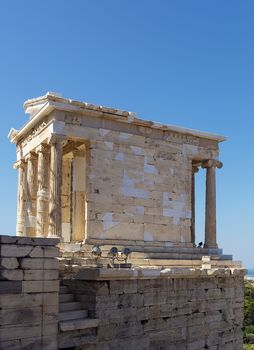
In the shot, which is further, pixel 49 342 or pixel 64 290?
pixel 64 290

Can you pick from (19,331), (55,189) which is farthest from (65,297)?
(55,189)

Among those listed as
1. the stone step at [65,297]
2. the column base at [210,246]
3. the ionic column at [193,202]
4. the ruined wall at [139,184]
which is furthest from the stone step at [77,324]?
the ionic column at [193,202]

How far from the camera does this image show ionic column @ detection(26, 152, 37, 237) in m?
19.9

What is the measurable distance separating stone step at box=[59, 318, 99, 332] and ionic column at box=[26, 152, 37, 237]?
8832 millimetres

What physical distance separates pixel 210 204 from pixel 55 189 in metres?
6.64

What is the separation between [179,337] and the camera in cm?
1414

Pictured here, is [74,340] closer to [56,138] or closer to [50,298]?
[50,298]

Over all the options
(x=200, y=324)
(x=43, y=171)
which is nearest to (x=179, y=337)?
(x=200, y=324)

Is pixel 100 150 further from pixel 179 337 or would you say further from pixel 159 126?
pixel 179 337

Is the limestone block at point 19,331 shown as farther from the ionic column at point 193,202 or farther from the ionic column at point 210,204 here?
the ionic column at point 193,202

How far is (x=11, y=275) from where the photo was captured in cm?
987

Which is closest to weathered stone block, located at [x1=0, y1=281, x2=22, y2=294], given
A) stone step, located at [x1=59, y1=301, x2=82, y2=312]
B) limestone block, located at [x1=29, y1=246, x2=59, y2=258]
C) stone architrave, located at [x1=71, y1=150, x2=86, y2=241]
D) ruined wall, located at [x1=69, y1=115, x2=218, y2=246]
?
limestone block, located at [x1=29, y1=246, x2=59, y2=258]

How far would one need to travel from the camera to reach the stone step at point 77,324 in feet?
34.8

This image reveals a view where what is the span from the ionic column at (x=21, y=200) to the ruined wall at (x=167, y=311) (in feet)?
26.8
